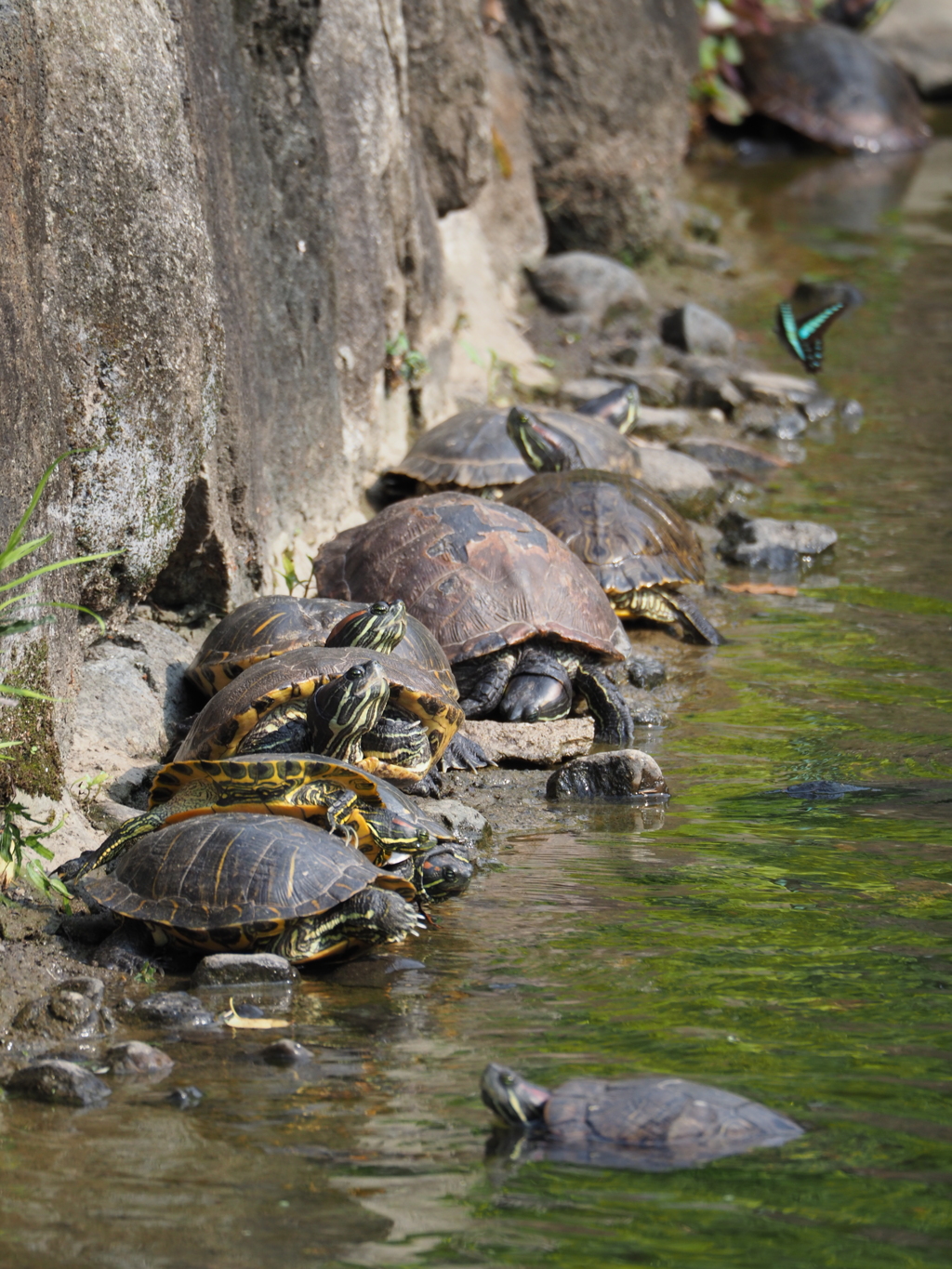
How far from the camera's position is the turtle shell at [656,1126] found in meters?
2.72

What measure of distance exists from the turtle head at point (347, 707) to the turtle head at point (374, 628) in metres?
0.39

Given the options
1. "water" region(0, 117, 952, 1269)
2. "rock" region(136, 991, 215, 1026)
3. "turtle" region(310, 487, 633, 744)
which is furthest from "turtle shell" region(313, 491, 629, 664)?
"rock" region(136, 991, 215, 1026)

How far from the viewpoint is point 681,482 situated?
345 inches

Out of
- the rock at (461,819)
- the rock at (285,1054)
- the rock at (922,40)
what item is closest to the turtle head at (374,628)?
the rock at (461,819)

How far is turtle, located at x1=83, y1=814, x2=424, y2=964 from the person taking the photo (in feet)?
11.9

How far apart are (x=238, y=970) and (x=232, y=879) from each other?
0.76ft

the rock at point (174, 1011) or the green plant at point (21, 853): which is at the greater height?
the green plant at point (21, 853)

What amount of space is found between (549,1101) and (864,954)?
4.06ft

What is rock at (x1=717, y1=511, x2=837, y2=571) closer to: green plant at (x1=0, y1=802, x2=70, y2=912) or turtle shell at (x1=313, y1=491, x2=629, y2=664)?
turtle shell at (x1=313, y1=491, x2=629, y2=664)

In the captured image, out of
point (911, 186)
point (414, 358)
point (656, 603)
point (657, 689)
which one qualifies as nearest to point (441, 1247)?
point (657, 689)

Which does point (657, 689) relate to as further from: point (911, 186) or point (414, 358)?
point (911, 186)

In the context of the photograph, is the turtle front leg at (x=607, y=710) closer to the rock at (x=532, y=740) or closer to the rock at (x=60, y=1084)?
the rock at (x=532, y=740)

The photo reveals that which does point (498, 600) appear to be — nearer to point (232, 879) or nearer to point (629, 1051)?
point (232, 879)

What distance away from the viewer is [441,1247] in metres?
2.51
